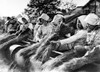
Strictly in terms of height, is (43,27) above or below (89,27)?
below

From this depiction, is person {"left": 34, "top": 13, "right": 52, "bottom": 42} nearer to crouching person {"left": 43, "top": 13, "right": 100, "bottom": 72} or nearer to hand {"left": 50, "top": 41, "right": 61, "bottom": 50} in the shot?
hand {"left": 50, "top": 41, "right": 61, "bottom": 50}

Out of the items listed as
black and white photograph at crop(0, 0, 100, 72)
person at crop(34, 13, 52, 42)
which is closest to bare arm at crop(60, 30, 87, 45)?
black and white photograph at crop(0, 0, 100, 72)

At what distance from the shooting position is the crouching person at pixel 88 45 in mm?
2662

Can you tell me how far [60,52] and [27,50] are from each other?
84cm

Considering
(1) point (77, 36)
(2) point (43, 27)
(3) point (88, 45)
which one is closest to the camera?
(3) point (88, 45)

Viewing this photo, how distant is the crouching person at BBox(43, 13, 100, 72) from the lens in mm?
2662

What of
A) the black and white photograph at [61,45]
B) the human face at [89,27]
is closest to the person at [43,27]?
the black and white photograph at [61,45]

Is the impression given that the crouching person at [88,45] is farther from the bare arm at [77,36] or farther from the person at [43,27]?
the person at [43,27]

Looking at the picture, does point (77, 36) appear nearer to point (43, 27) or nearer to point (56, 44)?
point (56, 44)

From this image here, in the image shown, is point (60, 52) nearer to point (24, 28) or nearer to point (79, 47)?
point (79, 47)

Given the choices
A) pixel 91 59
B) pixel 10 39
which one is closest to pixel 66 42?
pixel 91 59

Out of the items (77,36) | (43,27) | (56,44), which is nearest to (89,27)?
(77,36)

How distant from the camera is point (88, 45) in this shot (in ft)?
9.32

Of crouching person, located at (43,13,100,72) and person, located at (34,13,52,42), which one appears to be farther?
person, located at (34,13,52,42)
